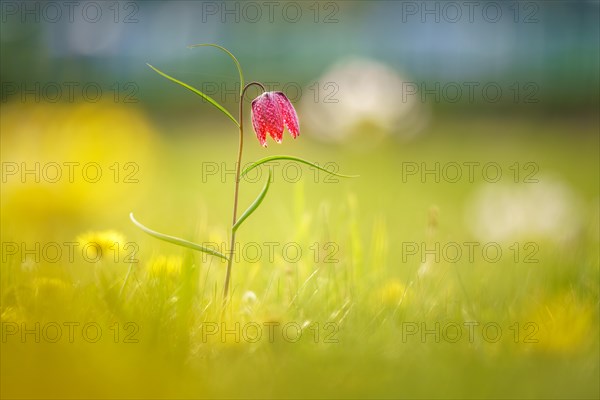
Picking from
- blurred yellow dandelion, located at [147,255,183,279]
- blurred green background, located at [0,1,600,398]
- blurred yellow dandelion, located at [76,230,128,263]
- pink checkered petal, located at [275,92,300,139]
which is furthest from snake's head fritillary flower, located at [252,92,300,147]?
blurred yellow dandelion, located at [76,230,128,263]

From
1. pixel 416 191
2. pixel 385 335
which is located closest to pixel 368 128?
pixel 416 191

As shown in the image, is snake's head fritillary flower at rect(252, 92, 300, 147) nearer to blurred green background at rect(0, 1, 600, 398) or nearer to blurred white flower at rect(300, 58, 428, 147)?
blurred green background at rect(0, 1, 600, 398)

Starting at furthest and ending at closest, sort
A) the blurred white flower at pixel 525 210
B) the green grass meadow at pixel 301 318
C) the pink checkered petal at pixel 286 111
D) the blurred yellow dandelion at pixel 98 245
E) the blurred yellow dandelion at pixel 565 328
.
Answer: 1. the blurred white flower at pixel 525 210
2. the blurred yellow dandelion at pixel 98 245
3. the pink checkered petal at pixel 286 111
4. the blurred yellow dandelion at pixel 565 328
5. the green grass meadow at pixel 301 318

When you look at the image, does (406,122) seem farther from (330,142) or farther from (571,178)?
(571,178)

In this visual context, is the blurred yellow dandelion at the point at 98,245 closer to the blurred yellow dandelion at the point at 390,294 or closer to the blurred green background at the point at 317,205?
the blurred green background at the point at 317,205

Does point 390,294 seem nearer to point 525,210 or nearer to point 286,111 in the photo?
point 286,111

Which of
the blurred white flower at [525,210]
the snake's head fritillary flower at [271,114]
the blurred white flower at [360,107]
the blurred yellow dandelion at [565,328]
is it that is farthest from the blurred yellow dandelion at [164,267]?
the blurred white flower at [360,107]

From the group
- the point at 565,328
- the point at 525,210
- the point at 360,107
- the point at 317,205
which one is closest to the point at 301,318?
the point at 565,328
